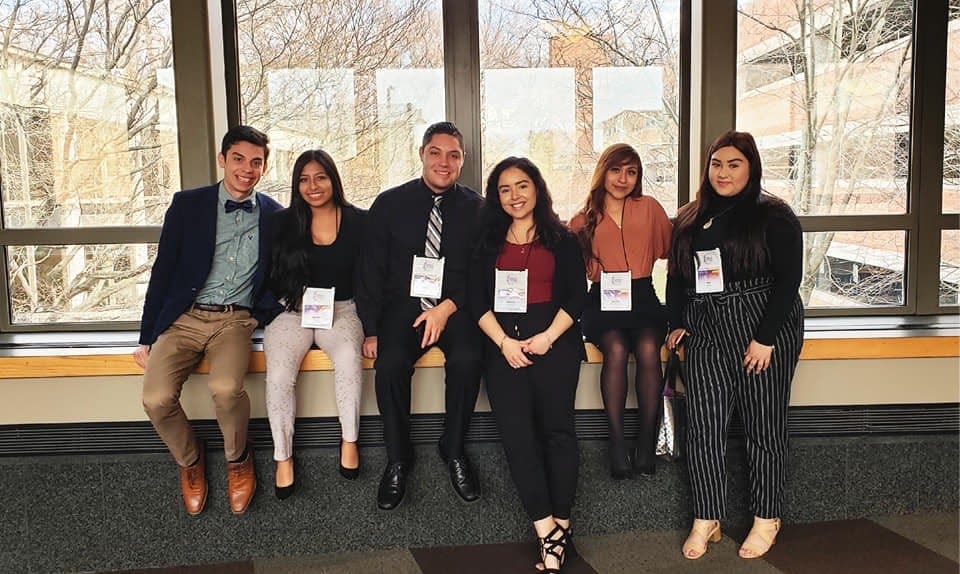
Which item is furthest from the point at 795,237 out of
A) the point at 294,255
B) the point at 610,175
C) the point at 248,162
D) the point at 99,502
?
the point at 99,502

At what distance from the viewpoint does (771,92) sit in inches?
129

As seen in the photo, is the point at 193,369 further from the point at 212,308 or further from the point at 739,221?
the point at 739,221

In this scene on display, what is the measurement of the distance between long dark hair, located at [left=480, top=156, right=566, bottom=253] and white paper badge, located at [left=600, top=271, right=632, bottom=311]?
11.1 inches

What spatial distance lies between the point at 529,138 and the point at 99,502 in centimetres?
233

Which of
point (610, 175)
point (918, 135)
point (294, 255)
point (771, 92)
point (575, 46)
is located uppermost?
point (575, 46)

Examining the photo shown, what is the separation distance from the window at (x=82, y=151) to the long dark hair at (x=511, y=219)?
1.55 meters

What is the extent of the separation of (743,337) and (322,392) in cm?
156

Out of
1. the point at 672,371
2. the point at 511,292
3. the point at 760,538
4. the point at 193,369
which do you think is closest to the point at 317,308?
the point at 193,369

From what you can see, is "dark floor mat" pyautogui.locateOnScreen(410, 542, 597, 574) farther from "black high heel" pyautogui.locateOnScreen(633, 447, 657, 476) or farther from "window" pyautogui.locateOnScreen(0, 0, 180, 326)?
"window" pyautogui.locateOnScreen(0, 0, 180, 326)

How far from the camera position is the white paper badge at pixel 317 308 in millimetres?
2635

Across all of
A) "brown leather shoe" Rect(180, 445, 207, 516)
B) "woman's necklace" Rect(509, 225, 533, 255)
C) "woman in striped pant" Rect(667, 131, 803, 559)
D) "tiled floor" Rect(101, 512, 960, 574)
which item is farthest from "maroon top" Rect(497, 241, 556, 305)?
"brown leather shoe" Rect(180, 445, 207, 516)

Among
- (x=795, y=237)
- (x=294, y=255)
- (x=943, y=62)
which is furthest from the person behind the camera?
(x=943, y=62)

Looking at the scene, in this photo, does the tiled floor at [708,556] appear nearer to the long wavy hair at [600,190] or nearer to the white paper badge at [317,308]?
the white paper badge at [317,308]

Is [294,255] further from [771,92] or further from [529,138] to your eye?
[771,92]
